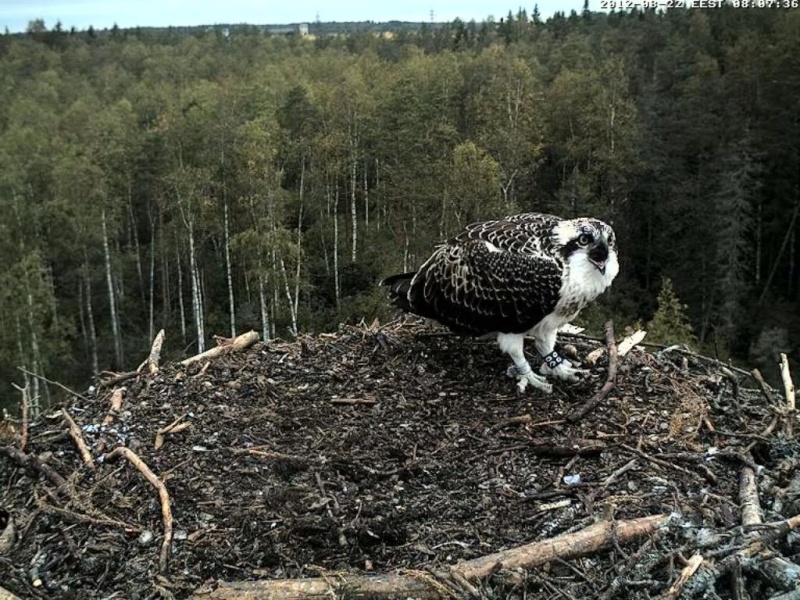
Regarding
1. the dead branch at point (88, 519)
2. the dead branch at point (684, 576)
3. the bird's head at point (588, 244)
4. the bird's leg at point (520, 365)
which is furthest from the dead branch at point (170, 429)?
the dead branch at point (684, 576)

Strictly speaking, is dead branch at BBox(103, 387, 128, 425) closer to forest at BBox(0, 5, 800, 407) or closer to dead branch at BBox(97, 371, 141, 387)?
dead branch at BBox(97, 371, 141, 387)

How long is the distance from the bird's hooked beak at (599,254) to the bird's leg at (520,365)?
0.75 m

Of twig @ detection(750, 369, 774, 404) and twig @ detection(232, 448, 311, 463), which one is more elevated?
twig @ detection(750, 369, 774, 404)

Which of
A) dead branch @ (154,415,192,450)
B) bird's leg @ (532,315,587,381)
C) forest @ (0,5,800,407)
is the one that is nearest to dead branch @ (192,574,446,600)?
dead branch @ (154,415,192,450)

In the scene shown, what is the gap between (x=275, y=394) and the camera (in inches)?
228

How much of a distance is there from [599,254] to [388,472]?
1982mm

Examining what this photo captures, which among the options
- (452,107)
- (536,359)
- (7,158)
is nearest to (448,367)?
(536,359)

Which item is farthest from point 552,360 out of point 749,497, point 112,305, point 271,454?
point 112,305

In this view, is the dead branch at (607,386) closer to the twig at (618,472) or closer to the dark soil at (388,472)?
the dark soil at (388,472)

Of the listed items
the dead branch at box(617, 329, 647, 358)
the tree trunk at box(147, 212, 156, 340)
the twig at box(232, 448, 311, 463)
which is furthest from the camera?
the tree trunk at box(147, 212, 156, 340)

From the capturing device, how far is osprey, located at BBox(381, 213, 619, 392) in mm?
5375

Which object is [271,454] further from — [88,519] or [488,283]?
[488,283]

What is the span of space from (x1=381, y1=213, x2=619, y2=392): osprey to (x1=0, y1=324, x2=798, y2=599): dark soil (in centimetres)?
36

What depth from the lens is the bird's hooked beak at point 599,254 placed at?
5309 mm
